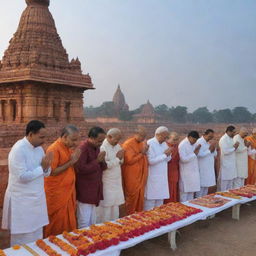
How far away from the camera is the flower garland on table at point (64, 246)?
106 inches

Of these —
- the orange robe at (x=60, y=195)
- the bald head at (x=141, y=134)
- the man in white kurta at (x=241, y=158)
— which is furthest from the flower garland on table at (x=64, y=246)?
the man in white kurta at (x=241, y=158)

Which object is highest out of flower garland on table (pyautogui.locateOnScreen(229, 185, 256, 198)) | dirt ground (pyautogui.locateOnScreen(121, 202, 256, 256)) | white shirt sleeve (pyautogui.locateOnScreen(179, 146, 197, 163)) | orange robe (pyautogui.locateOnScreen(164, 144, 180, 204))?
white shirt sleeve (pyautogui.locateOnScreen(179, 146, 197, 163))

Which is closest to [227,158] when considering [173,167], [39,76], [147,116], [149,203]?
[173,167]

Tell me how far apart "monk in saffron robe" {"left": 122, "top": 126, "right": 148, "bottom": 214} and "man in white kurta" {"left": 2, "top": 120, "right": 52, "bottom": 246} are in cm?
159

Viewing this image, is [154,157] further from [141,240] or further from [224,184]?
[224,184]

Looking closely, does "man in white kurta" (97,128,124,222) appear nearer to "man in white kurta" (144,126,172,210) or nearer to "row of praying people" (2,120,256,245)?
"row of praying people" (2,120,256,245)

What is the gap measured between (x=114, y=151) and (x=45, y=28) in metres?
14.8

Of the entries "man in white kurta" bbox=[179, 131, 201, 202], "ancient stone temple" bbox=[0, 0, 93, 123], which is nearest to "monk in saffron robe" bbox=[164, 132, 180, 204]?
"man in white kurta" bbox=[179, 131, 201, 202]

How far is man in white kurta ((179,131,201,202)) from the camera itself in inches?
205

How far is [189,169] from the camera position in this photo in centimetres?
532

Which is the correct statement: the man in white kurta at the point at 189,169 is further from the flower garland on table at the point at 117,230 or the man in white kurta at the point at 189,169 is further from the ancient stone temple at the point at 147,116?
the ancient stone temple at the point at 147,116

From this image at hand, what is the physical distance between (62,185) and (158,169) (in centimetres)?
184

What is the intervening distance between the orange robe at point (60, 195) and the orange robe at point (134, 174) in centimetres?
116

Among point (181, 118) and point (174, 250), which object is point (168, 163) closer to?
point (174, 250)
